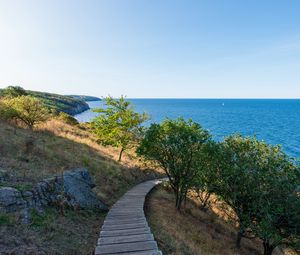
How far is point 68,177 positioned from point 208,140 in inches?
432

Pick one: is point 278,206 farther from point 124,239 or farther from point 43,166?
point 43,166

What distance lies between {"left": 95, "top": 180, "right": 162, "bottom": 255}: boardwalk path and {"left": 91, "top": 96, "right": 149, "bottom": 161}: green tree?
50.0 ft

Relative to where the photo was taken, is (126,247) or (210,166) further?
(210,166)

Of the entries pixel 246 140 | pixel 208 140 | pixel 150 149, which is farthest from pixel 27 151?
pixel 246 140

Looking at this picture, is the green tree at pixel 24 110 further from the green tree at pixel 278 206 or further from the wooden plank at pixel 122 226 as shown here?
the green tree at pixel 278 206

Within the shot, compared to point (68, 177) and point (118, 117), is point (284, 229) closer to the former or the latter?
point (68, 177)

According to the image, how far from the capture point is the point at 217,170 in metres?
19.1

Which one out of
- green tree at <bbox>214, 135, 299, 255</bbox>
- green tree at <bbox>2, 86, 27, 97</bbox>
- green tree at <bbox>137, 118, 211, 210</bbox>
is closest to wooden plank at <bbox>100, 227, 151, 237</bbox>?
green tree at <bbox>214, 135, 299, 255</bbox>

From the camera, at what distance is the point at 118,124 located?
30.3 meters

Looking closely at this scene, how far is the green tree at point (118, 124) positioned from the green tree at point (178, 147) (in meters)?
9.97

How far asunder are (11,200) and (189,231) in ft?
37.5

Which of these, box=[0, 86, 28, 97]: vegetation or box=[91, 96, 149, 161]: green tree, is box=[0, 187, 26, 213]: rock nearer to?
box=[91, 96, 149, 161]: green tree

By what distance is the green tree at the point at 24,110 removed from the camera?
102 feet

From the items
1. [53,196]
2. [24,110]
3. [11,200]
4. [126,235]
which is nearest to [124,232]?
[126,235]
